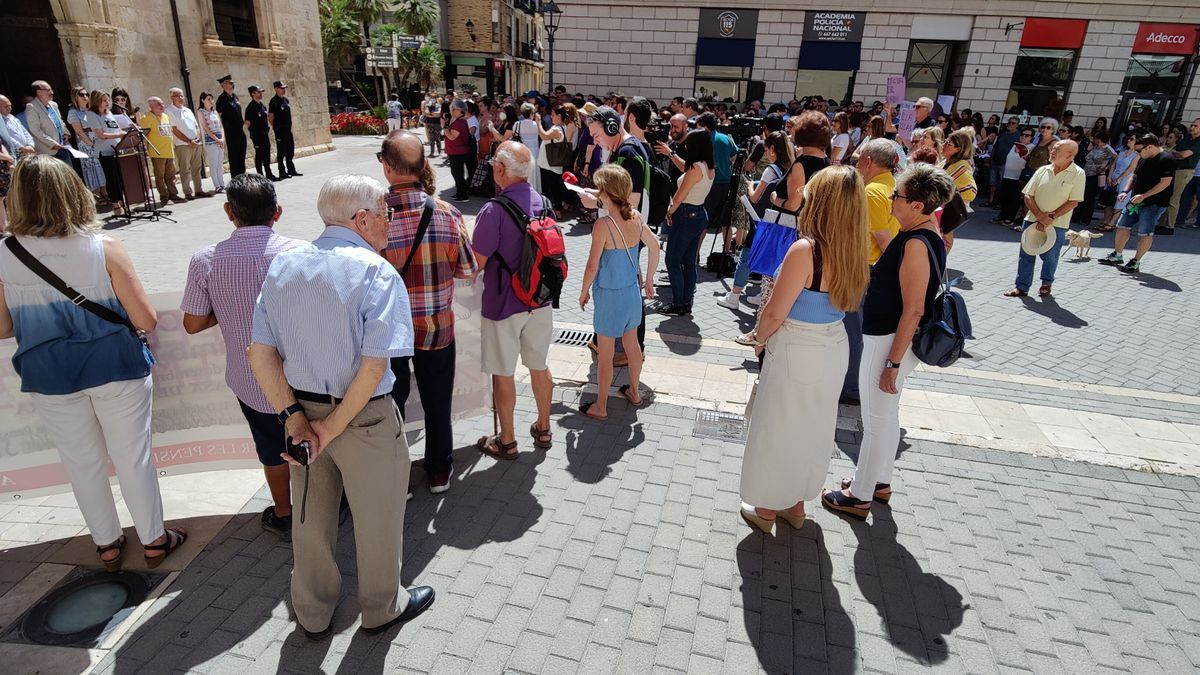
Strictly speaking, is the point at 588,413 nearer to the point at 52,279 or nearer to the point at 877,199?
the point at 877,199

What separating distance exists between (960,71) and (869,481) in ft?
→ 83.5

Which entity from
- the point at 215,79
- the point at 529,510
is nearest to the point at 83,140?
the point at 215,79

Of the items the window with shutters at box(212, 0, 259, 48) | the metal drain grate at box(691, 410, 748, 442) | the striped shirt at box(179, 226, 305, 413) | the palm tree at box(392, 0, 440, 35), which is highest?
the palm tree at box(392, 0, 440, 35)

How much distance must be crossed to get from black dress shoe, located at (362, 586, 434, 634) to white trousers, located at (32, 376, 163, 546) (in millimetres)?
1294

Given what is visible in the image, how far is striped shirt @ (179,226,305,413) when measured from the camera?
288 centimetres

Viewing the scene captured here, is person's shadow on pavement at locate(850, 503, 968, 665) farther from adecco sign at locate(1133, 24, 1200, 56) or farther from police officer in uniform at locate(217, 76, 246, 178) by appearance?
adecco sign at locate(1133, 24, 1200, 56)

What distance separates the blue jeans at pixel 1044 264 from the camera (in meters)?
7.88

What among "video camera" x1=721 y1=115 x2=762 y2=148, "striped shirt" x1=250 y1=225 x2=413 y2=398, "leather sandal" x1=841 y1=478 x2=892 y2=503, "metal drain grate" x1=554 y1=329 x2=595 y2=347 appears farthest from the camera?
"video camera" x1=721 y1=115 x2=762 y2=148

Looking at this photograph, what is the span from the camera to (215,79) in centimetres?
1498

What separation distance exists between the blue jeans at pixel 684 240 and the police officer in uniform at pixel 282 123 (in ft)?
35.7

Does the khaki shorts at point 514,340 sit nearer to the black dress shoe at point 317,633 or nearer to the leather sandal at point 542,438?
the leather sandal at point 542,438

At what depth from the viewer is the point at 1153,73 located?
23.3 metres

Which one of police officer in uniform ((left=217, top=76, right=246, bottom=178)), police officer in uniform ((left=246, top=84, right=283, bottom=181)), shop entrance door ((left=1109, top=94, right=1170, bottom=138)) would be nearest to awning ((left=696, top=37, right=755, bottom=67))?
shop entrance door ((left=1109, top=94, right=1170, bottom=138))

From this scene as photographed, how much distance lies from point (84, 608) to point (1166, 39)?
3141 centimetres
